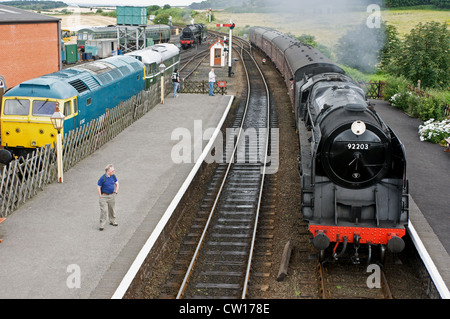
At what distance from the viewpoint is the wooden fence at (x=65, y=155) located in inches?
515

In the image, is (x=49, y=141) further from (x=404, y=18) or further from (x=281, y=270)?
(x=404, y=18)

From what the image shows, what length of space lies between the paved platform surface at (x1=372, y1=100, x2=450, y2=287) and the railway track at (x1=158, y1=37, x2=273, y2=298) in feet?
12.2

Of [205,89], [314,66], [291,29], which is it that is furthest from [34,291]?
[291,29]

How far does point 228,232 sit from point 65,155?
5.92 m

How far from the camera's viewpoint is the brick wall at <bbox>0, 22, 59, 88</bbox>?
25.1 meters

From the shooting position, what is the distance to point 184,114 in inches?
979

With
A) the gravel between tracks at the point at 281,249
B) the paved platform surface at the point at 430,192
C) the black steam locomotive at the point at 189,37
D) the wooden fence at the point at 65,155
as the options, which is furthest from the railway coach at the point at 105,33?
the gravel between tracks at the point at 281,249

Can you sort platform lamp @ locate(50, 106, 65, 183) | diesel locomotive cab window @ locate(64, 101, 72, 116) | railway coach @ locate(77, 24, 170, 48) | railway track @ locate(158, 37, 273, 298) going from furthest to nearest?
railway coach @ locate(77, 24, 170, 48) < diesel locomotive cab window @ locate(64, 101, 72, 116) < platform lamp @ locate(50, 106, 65, 183) < railway track @ locate(158, 37, 273, 298)

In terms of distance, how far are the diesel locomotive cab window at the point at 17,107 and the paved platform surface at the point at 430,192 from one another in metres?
12.0

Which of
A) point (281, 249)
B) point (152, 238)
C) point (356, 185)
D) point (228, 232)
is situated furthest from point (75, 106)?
point (356, 185)

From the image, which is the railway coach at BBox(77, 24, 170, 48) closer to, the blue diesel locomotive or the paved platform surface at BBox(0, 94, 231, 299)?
the blue diesel locomotive

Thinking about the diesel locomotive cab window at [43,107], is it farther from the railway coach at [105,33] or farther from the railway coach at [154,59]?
the railway coach at [105,33]

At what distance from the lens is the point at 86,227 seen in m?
12.2

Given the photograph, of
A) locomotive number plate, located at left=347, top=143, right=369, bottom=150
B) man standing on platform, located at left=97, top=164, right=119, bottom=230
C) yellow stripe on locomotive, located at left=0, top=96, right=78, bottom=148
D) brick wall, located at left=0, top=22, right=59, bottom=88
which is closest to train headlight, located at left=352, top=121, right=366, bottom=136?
locomotive number plate, located at left=347, top=143, right=369, bottom=150
